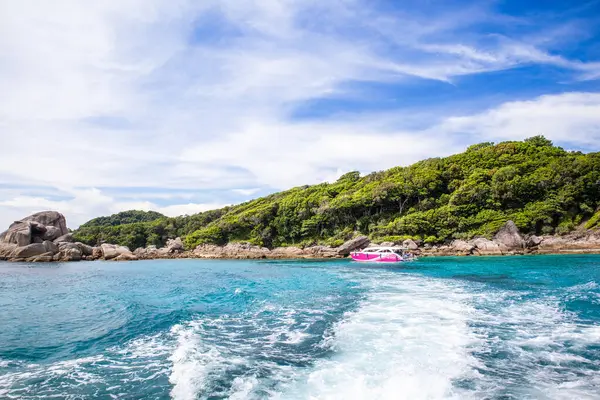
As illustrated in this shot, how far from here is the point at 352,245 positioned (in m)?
61.4

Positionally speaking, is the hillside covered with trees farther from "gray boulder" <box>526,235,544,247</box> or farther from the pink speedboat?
"gray boulder" <box>526,235,544,247</box>

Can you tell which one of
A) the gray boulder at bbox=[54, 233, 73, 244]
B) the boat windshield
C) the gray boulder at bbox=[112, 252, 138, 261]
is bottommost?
Result: the gray boulder at bbox=[112, 252, 138, 261]

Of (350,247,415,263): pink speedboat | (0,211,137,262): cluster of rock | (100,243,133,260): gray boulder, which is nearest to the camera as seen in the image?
(350,247,415,263): pink speedboat

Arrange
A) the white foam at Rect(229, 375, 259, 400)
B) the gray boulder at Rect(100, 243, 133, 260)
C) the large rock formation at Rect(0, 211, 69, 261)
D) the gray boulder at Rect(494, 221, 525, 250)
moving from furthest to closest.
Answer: the gray boulder at Rect(100, 243, 133, 260) < the large rock formation at Rect(0, 211, 69, 261) < the gray boulder at Rect(494, 221, 525, 250) < the white foam at Rect(229, 375, 259, 400)

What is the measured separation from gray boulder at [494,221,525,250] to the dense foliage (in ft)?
8.28

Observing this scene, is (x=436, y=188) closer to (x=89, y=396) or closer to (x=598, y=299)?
(x=598, y=299)

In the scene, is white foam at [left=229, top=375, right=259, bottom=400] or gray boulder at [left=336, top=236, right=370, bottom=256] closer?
white foam at [left=229, top=375, right=259, bottom=400]

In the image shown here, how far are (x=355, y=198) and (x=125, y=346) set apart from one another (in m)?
70.7

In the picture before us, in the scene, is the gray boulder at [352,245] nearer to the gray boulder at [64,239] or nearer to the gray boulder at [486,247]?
the gray boulder at [486,247]

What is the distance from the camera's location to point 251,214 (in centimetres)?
9188

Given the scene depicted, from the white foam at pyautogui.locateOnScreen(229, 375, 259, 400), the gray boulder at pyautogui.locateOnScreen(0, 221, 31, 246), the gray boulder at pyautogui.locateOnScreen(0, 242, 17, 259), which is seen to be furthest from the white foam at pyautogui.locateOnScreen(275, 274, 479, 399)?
the gray boulder at pyautogui.locateOnScreen(0, 242, 17, 259)

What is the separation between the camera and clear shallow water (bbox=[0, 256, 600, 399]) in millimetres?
6953

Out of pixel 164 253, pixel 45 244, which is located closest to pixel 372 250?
pixel 164 253

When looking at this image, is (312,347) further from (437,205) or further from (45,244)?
(437,205)
